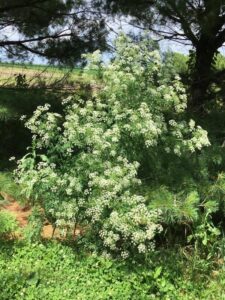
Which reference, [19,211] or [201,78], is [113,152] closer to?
[19,211]

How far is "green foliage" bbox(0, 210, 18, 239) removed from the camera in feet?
14.4

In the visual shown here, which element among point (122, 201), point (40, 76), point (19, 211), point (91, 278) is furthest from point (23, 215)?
point (40, 76)

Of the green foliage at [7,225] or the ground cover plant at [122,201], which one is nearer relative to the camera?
the ground cover plant at [122,201]

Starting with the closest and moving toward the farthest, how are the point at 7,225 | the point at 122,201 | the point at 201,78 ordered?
the point at 122,201 < the point at 7,225 < the point at 201,78

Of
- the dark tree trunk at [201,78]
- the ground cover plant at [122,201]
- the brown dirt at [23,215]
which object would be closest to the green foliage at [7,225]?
the ground cover plant at [122,201]

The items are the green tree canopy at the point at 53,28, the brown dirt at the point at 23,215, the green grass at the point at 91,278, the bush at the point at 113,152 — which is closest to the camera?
the green grass at the point at 91,278

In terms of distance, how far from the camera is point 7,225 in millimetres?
4449

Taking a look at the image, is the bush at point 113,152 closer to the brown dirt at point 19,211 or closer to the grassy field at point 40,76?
the brown dirt at point 19,211

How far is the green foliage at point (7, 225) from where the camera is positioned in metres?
4.38

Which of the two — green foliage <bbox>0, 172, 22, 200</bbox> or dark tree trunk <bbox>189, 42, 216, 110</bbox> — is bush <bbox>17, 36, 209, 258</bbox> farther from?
dark tree trunk <bbox>189, 42, 216, 110</bbox>

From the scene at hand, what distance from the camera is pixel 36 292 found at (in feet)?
11.9

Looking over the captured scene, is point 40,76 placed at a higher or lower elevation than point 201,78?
lower

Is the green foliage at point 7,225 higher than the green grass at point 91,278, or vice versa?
the green foliage at point 7,225

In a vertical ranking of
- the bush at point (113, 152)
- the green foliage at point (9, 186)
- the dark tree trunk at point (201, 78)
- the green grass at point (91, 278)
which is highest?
the dark tree trunk at point (201, 78)
